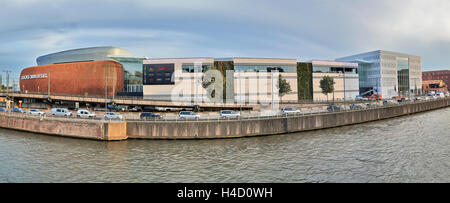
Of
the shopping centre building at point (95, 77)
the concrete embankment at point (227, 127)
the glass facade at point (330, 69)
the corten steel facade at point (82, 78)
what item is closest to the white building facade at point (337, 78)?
the glass facade at point (330, 69)

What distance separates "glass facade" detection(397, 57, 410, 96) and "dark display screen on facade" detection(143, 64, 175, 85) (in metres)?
110

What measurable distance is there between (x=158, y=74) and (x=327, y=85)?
182 ft

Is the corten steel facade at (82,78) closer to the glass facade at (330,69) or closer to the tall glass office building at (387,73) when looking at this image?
the glass facade at (330,69)

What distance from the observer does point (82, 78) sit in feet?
307

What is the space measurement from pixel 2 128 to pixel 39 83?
63334 mm

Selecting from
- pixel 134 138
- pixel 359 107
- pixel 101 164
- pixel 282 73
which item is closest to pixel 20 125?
pixel 134 138

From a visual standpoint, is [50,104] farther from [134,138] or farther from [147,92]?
[134,138]

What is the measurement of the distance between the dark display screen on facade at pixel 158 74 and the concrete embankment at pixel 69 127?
38.3 m

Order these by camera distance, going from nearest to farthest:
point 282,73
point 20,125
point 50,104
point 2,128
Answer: point 20,125
point 2,128
point 50,104
point 282,73

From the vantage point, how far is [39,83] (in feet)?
345

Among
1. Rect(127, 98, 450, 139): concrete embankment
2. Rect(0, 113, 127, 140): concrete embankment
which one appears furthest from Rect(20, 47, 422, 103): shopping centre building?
Rect(0, 113, 127, 140): concrete embankment

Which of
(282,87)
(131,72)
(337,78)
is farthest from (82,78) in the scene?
(337,78)
